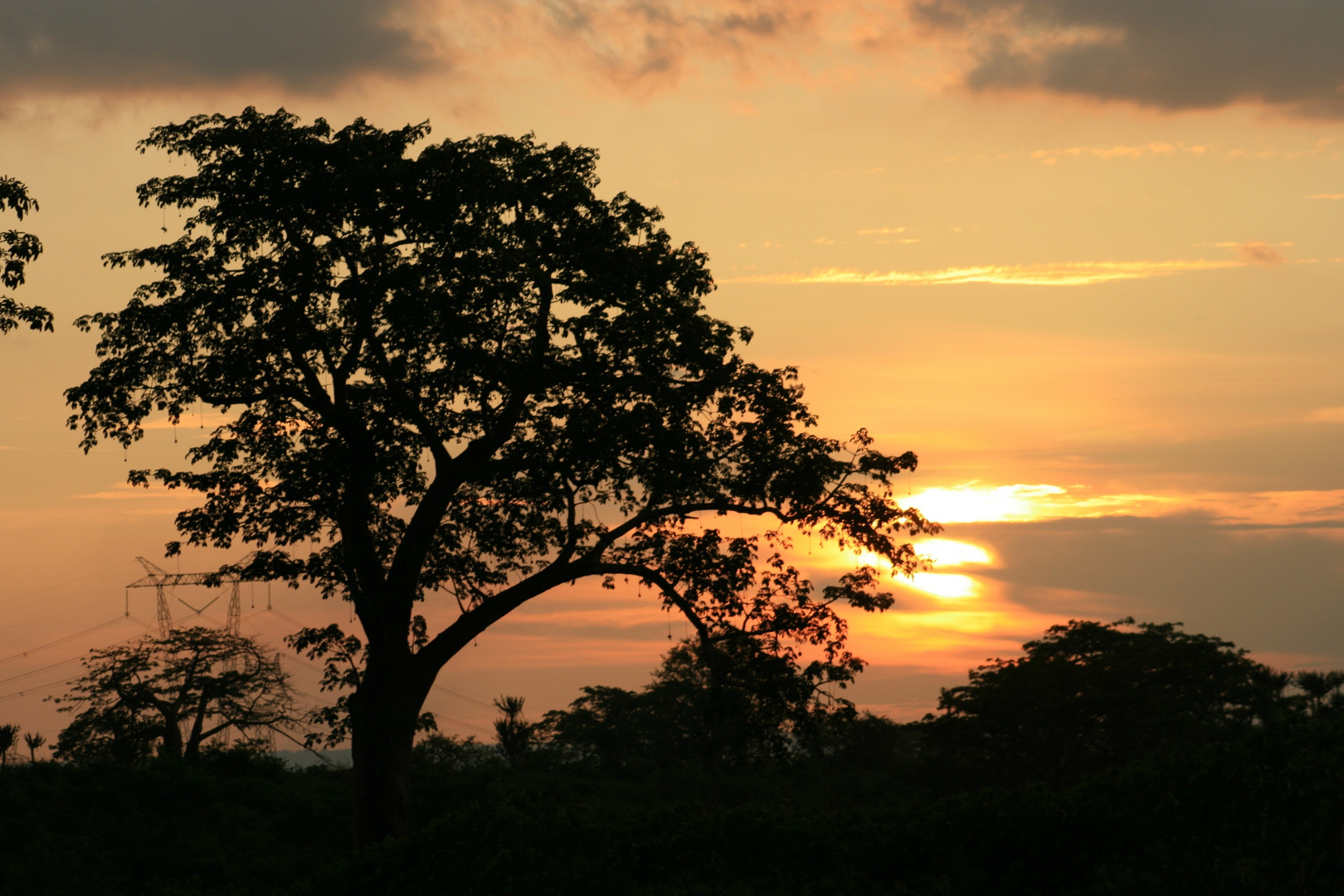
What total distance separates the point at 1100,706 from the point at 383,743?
31060 millimetres

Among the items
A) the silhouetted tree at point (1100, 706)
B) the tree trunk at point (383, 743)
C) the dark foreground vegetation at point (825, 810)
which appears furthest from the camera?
the silhouetted tree at point (1100, 706)

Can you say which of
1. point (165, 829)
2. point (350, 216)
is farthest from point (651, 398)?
point (165, 829)

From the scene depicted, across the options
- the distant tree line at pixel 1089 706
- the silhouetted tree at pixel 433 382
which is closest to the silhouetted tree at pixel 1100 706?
the distant tree line at pixel 1089 706

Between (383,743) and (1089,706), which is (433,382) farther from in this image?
(1089,706)

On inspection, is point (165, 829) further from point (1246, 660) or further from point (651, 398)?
point (1246, 660)

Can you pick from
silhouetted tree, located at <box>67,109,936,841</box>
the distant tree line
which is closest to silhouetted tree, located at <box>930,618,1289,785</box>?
the distant tree line

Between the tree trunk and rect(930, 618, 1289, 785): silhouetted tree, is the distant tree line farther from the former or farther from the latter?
the tree trunk

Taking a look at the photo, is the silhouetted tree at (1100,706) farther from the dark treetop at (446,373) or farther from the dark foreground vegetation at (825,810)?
the dark treetop at (446,373)

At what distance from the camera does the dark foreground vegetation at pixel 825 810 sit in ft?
38.8

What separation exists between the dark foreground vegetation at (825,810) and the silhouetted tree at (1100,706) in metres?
0.09

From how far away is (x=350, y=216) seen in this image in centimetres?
2111

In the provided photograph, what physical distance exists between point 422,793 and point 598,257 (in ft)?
59.6

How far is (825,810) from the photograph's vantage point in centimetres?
3045

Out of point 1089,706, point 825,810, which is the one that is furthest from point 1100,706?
point 825,810
